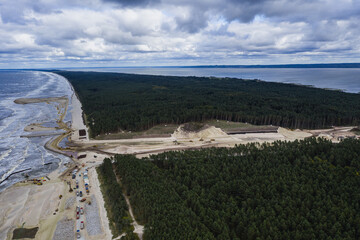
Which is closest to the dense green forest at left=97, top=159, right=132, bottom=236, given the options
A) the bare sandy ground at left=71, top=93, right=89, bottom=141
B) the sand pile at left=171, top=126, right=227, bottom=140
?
the bare sandy ground at left=71, top=93, right=89, bottom=141

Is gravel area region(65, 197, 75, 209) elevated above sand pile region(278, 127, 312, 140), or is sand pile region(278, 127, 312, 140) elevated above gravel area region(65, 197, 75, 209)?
sand pile region(278, 127, 312, 140)

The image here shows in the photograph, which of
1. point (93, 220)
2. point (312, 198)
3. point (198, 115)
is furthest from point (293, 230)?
point (198, 115)

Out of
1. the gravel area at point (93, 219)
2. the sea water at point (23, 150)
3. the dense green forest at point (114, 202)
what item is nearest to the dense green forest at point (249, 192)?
the dense green forest at point (114, 202)

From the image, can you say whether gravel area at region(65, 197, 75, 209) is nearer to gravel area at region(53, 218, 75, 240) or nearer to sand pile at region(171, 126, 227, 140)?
gravel area at region(53, 218, 75, 240)

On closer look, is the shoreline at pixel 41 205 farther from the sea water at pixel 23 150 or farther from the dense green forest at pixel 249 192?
the dense green forest at pixel 249 192

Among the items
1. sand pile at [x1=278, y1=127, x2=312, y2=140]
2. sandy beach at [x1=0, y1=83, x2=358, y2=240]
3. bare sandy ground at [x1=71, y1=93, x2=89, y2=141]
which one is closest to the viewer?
sandy beach at [x1=0, y1=83, x2=358, y2=240]

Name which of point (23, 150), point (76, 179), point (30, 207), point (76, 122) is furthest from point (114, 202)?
point (76, 122)

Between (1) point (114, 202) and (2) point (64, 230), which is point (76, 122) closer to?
(1) point (114, 202)
